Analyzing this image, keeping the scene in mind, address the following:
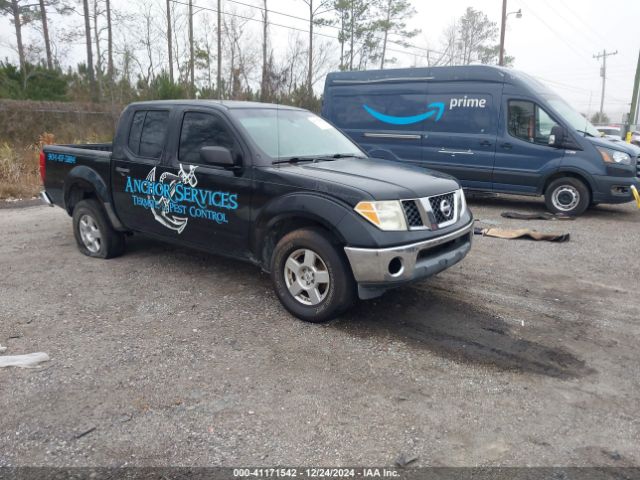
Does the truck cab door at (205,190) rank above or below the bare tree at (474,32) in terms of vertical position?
below

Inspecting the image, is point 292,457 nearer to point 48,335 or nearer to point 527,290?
point 48,335

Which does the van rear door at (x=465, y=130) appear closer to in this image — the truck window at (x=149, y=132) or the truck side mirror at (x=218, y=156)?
the truck window at (x=149, y=132)

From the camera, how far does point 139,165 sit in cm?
547

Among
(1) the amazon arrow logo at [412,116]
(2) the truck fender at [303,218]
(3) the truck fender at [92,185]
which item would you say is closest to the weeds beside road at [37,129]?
(3) the truck fender at [92,185]

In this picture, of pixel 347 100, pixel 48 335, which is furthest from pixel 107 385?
pixel 347 100

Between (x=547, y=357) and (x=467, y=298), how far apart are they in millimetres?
1227

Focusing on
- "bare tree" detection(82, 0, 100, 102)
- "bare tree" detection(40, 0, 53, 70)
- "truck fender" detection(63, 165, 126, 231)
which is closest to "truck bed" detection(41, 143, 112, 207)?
"truck fender" detection(63, 165, 126, 231)

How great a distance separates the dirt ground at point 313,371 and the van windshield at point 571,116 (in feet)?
13.6

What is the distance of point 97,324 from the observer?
14.3 feet

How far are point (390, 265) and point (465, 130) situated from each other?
6711 mm

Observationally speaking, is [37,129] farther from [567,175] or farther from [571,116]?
[567,175]

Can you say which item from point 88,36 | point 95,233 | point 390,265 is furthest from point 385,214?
point 88,36

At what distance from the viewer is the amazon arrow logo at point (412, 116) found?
10070mm

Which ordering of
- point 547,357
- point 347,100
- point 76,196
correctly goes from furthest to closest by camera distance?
point 347,100 < point 76,196 < point 547,357
